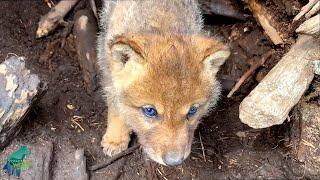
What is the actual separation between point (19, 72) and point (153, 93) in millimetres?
1210

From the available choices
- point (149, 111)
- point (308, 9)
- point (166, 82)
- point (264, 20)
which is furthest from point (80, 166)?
point (308, 9)

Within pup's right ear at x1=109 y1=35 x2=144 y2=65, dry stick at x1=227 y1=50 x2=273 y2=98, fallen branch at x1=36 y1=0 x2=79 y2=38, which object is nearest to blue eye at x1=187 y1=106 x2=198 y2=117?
pup's right ear at x1=109 y1=35 x2=144 y2=65

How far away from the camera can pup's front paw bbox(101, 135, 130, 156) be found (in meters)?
4.99

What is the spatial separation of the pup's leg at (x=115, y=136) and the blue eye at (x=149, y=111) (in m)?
0.80

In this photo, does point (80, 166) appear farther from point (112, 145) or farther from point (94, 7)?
point (94, 7)

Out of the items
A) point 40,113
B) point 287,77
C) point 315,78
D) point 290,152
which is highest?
point 287,77

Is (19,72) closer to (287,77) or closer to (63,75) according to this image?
(63,75)

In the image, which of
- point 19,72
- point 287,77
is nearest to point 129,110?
point 19,72

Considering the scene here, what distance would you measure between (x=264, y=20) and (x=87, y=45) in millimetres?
1858

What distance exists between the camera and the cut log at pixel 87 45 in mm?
5539

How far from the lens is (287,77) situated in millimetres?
4250

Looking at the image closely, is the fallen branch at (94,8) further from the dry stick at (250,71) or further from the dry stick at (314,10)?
the dry stick at (314,10)

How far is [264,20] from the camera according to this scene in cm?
532

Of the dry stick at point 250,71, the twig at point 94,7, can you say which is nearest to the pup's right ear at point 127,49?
the dry stick at point 250,71
